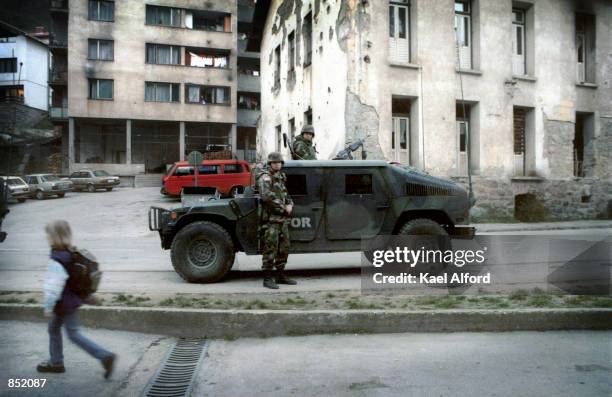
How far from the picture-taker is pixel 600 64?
61.2 ft

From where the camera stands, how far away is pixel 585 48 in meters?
18.9

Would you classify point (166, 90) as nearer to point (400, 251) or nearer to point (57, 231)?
point (400, 251)

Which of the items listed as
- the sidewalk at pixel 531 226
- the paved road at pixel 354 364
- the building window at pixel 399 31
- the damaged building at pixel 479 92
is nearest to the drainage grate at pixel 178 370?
the paved road at pixel 354 364

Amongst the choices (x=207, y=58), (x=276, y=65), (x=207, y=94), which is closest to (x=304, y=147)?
(x=276, y=65)

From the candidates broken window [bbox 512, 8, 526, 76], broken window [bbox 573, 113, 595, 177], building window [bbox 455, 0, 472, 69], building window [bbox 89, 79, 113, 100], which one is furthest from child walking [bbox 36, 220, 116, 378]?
building window [bbox 89, 79, 113, 100]

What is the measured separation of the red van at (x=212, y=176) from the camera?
73.6ft

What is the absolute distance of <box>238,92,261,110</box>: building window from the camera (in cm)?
4431

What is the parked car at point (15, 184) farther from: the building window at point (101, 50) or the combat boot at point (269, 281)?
the building window at point (101, 50)

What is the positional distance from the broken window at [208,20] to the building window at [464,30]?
2677cm

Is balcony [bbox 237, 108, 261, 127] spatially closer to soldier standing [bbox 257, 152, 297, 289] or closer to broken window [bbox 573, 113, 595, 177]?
broken window [bbox 573, 113, 595, 177]

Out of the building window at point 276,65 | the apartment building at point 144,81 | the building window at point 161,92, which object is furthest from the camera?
the building window at point 161,92

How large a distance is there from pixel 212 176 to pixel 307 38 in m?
7.36

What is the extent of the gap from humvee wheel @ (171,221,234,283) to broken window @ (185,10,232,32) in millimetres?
36206

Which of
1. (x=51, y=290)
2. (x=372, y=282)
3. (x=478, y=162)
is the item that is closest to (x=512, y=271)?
(x=372, y=282)
